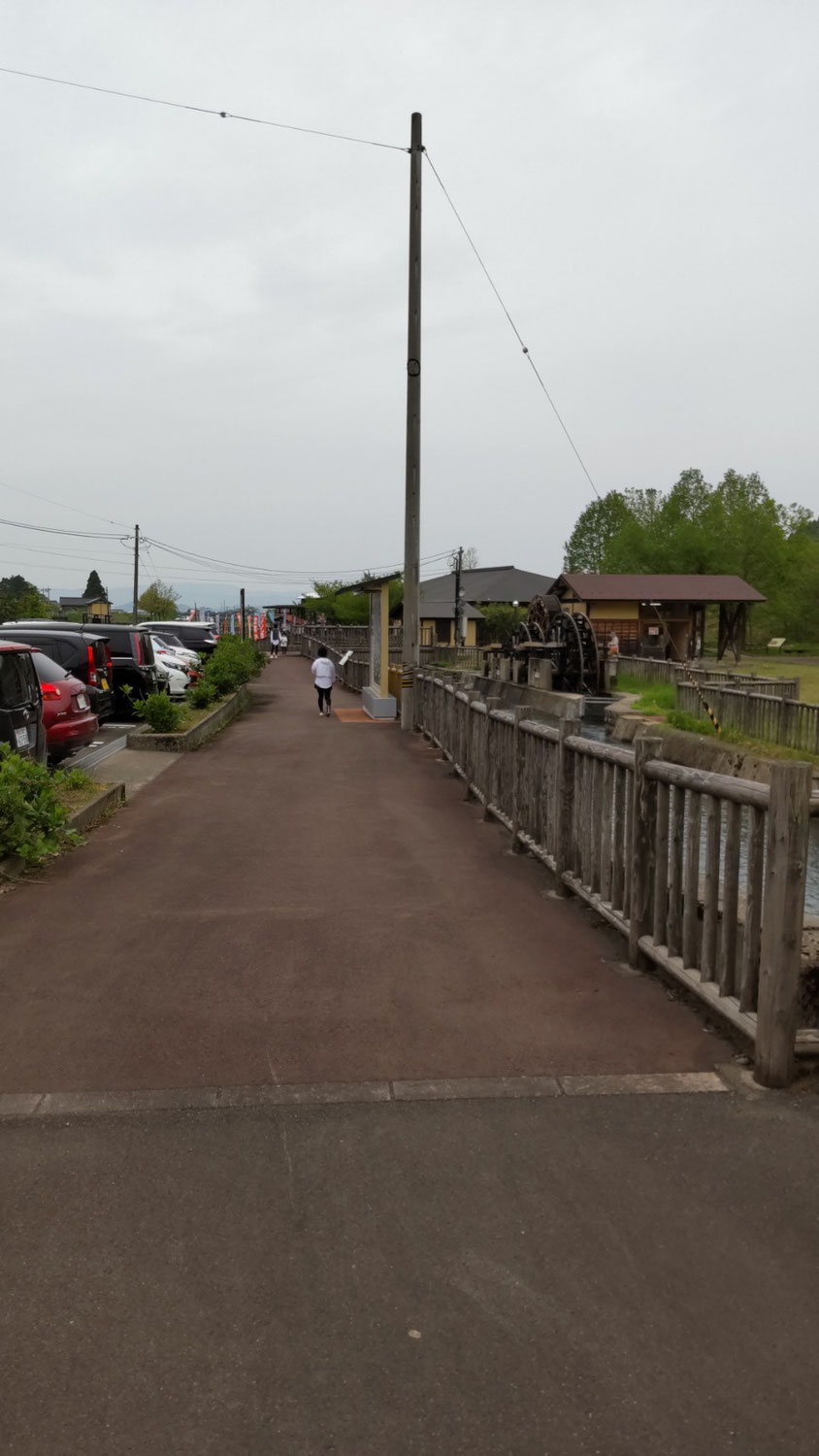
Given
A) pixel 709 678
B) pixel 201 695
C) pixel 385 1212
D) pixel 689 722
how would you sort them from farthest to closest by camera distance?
1. pixel 709 678
2. pixel 689 722
3. pixel 201 695
4. pixel 385 1212

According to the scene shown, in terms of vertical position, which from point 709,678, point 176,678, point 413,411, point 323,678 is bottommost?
point 709,678

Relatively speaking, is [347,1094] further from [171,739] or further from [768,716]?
[768,716]

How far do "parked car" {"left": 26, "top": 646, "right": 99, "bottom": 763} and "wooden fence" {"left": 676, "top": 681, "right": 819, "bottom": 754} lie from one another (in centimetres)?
1529

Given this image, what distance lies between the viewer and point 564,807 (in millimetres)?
7332

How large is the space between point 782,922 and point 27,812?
5791mm

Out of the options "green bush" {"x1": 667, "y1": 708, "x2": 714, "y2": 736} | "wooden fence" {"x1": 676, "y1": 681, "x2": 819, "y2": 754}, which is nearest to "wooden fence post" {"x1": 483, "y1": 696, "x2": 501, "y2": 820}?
"wooden fence" {"x1": 676, "y1": 681, "x2": 819, "y2": 754}

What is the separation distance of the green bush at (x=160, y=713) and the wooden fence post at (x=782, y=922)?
42.7 ft

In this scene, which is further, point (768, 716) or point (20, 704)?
point (768, 716)

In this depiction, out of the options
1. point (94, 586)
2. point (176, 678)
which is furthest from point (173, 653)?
point (94, 586)

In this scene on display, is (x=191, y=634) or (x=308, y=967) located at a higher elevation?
(x=191, y=634)

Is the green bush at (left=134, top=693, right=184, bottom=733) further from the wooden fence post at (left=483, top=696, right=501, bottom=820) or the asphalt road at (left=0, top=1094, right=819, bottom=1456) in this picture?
the asphalt road at (left=0, top=1094, right=819, bottom=1456)

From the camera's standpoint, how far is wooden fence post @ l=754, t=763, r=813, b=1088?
4.02 meters

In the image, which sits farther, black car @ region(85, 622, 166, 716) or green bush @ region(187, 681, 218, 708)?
green bush @ region(187, 681, 218, 708)

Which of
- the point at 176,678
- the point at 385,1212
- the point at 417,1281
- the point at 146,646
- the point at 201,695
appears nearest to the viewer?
the point at 417,1281
